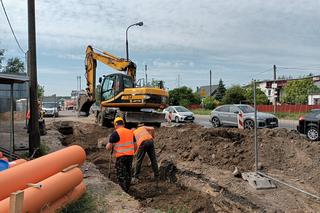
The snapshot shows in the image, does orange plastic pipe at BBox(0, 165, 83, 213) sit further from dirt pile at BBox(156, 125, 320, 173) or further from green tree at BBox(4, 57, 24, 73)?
green tree at BBox(4, 57, 24, 73)

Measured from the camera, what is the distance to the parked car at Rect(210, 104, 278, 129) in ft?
63.1

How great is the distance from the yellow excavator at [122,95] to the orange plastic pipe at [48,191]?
38.0ft

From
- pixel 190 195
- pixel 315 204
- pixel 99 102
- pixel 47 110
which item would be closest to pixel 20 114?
pixel 99 102

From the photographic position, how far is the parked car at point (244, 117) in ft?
63.1

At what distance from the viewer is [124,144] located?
788cm

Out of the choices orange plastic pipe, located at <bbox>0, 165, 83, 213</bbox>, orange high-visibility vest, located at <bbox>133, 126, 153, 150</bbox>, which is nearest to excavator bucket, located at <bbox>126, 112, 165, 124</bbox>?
orange high-visibility vest, located at <bbox>133, 126, 153, 150</bbox>

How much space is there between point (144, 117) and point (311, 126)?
25.0 feet

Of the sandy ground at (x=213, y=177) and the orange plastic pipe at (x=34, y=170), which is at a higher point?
the orange plastic pipe at (x=34, y=170)

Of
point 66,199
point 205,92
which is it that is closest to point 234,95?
point 205,92

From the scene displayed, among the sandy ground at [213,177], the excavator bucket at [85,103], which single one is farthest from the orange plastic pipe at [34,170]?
the excavator bucket at [85,103]

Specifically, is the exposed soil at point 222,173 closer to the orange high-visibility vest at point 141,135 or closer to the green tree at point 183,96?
the orange high-visibility vest at point 141,135

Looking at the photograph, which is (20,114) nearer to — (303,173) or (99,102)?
(99,102)

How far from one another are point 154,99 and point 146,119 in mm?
1079

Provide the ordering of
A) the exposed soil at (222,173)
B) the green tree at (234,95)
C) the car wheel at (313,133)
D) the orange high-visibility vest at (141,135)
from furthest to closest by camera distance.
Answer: the green tree at (234,95) → the car wheel at (313,133) → the orange high-visibility vest at (141,135) → the exposed soil at (222,173)
